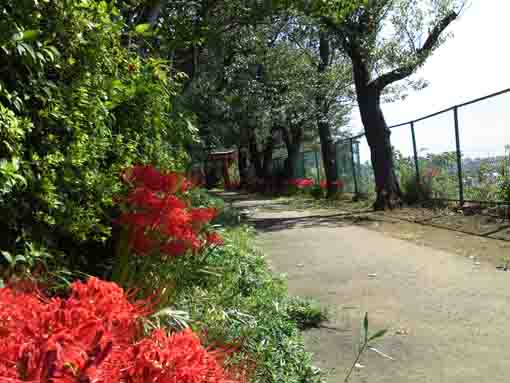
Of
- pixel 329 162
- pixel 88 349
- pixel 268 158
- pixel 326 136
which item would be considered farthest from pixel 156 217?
pixel 268 158

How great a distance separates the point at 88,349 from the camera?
109 cm

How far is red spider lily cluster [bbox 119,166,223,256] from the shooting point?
299 cm

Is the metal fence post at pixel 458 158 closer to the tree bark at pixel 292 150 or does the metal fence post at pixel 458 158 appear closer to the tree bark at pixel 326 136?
the tree bark at pixel 326 136

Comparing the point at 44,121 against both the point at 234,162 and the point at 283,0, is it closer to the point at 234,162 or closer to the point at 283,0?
the point at 283,0

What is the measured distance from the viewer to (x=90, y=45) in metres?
2.96

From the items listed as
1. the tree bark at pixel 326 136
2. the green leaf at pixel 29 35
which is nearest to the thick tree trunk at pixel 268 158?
the tree bark at pixel 326 136

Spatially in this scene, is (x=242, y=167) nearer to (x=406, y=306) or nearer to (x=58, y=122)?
(x=406, y=306)

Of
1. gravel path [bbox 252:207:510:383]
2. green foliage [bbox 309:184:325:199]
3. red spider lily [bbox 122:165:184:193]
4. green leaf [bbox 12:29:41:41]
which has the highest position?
green leaf [bbox 12:29:41:41]

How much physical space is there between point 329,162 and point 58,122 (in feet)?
58.5

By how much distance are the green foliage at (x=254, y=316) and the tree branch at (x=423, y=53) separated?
1036 centimetres

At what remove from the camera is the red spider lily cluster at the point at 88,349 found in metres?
1.03

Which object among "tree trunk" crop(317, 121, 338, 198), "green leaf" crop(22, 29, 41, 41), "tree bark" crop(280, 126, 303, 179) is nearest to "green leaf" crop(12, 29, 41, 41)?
"green leaf" crop(22, 29, 41, 41)

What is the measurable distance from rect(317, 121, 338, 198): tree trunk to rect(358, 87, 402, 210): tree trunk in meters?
4.99

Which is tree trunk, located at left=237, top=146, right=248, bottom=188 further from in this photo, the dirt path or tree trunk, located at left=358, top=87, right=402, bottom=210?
the dirt path
